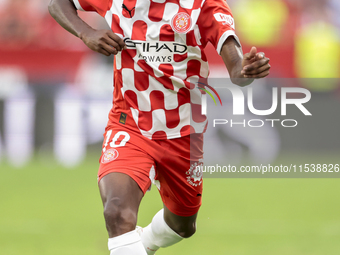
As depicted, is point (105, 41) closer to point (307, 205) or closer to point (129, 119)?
point (129, 119)

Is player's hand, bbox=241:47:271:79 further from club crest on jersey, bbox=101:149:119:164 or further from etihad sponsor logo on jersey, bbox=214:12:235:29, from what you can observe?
club crest on jersey, bbox=101:149:119:164

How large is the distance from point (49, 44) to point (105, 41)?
5.57 meters

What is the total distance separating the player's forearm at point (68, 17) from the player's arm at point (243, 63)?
2.70 feet

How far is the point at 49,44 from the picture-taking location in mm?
8016

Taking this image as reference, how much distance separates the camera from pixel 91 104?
7.68m

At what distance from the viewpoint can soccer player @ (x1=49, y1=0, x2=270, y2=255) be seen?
281cm

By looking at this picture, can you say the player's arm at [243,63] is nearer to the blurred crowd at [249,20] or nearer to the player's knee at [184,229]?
the player's knee at [184,229]

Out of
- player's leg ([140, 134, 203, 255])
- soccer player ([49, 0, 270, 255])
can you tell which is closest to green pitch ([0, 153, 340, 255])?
player's leg ([140, 134, 203, 255])

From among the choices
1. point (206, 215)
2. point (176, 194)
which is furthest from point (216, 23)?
point (206, 215)

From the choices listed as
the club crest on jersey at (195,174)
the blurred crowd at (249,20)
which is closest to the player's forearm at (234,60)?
the club crest on jersey at (195,174)

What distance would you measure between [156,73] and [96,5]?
567 mm

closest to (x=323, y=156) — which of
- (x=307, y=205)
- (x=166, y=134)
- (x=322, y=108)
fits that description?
(x=322, y=108)

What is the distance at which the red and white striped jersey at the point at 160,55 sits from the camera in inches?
115

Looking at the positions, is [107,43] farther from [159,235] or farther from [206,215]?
[206,215]
